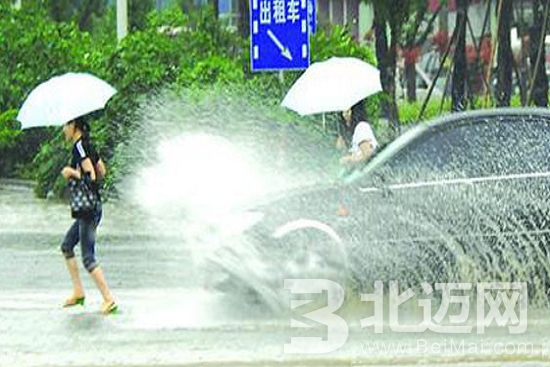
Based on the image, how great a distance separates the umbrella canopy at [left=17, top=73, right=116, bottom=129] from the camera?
1248cm

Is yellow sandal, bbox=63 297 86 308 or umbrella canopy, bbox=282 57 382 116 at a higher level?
umbrella canopy, bbox=282 57 382 116

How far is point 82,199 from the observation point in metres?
12.2

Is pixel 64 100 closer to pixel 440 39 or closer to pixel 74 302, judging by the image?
pixel 74 302

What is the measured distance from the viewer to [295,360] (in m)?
9.84

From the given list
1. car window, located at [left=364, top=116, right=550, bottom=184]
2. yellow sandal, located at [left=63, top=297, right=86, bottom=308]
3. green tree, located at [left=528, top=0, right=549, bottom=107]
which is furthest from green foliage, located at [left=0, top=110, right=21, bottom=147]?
car window, located at [left=364, top=116, right=550, bottom=184]

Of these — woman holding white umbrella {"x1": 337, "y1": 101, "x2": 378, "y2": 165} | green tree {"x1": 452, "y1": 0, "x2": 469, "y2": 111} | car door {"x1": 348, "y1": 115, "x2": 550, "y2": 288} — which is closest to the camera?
car door {"x1": 348, "y1": 115, "x2": 550, "y2": 288}

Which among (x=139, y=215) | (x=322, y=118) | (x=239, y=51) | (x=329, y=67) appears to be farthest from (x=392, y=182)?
(x=239, y=51)

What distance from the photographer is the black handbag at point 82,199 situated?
39.9 ft

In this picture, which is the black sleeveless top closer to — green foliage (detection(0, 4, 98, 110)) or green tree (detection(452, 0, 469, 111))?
green foliage (detection(0, 4, 98, 110))

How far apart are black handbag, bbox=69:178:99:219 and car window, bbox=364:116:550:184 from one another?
2.25 m

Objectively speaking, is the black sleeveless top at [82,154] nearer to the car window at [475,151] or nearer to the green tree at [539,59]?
the car window at [475,151]

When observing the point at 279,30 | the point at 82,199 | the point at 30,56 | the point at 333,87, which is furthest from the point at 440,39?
the point at 82,199

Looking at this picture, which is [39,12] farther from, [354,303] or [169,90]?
[354,303]

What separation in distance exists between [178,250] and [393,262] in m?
5.15
